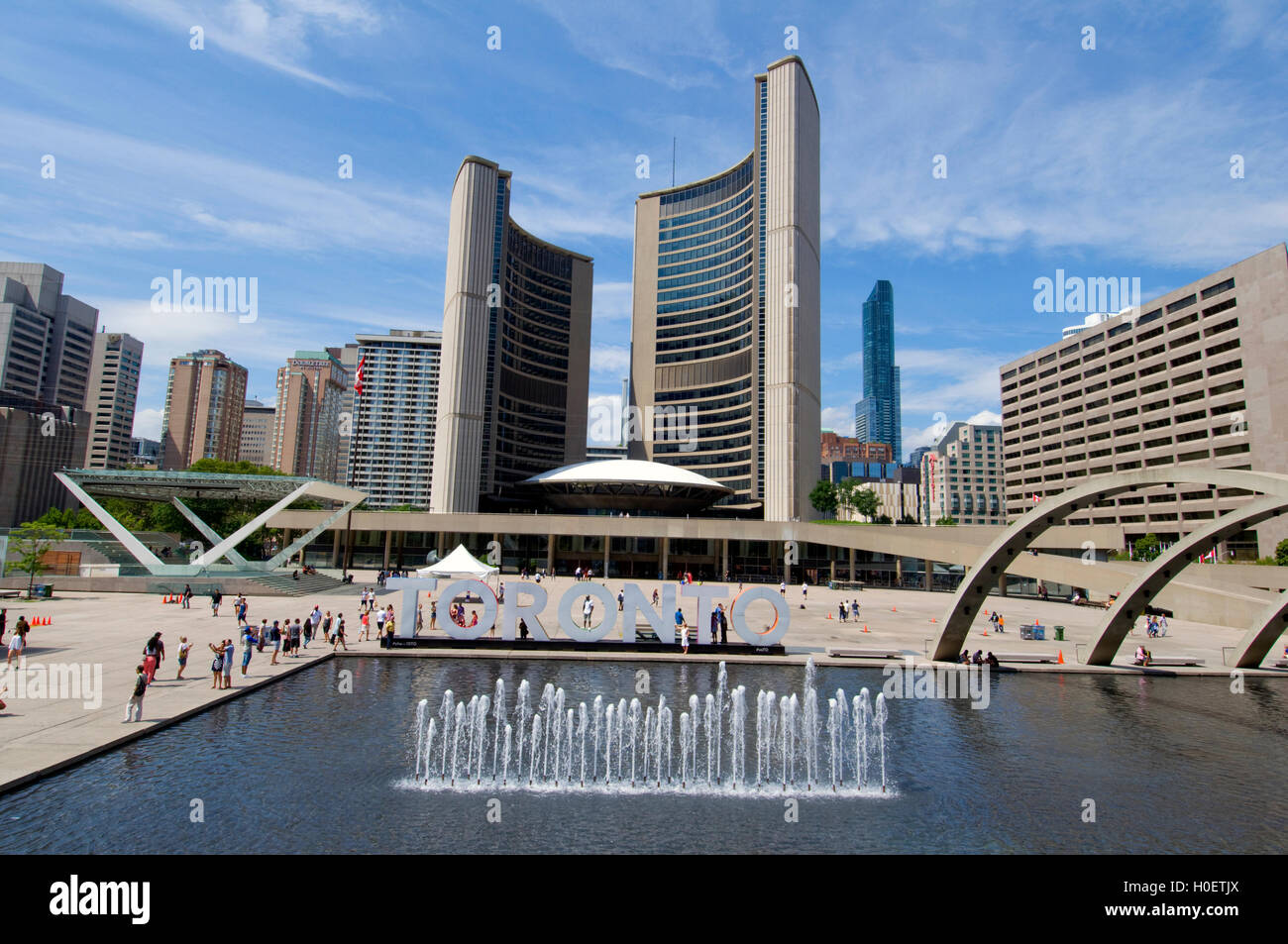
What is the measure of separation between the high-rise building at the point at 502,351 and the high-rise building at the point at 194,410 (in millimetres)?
123197

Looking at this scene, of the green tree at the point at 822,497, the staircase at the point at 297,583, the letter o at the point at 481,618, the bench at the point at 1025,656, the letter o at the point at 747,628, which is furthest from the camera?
the green tree at the point at 822,497

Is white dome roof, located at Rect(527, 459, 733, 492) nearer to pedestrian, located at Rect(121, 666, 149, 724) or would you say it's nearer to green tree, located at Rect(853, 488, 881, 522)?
green tree, located at Rect(853, 488, 881, 522)

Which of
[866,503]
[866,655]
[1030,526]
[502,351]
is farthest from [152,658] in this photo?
[502,351]

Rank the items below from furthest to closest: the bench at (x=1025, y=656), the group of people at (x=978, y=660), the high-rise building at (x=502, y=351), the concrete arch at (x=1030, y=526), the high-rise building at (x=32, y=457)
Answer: the high-rise building at (x=32, y=457)
the high-rise building at (x=502, y=351)
the bench at (x=1025, y=656)
the group of people at (x=978, y=660)
the concrete arch at (x=1030, y=526)

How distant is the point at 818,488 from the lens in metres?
105

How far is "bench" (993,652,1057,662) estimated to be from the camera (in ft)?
90.8

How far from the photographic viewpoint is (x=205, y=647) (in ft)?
84.3

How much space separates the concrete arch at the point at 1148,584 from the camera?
81.1 ft

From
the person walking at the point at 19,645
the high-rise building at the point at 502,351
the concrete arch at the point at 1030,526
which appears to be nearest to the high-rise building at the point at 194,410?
the high-rise building at the point at 502,351

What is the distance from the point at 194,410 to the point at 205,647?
668ft

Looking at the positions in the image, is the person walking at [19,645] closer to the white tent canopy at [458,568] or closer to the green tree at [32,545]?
the white tent canopy at [458,568]
